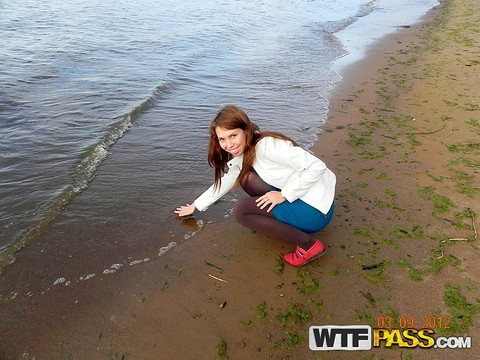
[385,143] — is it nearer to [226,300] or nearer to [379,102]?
[379,102]

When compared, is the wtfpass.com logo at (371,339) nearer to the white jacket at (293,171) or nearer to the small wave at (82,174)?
the white jacket at (293,171)

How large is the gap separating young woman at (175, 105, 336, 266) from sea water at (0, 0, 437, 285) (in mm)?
737

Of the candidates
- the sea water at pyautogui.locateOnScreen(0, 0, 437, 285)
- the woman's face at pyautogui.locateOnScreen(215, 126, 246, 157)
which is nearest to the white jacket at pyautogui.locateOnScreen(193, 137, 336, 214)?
the woman's face at pyautogui.locateOnScreen(215, 126, 246, 157)

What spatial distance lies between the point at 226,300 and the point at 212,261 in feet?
1.48

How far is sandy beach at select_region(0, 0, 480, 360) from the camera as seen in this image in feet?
8.18

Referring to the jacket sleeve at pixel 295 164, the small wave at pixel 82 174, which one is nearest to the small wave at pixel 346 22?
the small wave at pixel 82 174

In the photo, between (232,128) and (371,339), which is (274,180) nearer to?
(232,128)

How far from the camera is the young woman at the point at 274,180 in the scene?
2754 mm

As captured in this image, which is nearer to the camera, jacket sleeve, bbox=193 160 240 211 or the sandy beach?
the sandy beach

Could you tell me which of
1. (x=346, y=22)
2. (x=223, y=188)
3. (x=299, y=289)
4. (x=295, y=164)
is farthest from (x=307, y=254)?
(x=346, y=22)

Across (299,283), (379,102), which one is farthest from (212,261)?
(379,102)

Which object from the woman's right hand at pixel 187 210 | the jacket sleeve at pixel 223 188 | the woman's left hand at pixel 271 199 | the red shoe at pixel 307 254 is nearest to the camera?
the woman's left hand at pixel 271 199

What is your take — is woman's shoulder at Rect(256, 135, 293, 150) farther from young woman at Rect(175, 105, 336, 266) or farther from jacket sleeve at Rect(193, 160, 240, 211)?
jacket sleeve at Rect(193, 160, 240, 211)

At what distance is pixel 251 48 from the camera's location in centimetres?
1140
